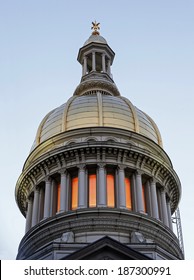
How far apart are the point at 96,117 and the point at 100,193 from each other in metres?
7.40

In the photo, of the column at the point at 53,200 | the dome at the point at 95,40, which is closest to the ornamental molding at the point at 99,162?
the column at the point at 53,200

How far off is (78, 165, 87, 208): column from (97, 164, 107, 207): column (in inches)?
35.7

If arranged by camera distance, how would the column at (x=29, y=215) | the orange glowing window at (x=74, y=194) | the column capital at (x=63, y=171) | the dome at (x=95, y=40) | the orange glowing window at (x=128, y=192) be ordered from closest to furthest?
the orange glowing window at (x=74, y=194), the orange glowing window at (x=128, y=192), the column capital at (x=63, y=171), the column at (x=29, y=215), the dome at (x=95, y=40)

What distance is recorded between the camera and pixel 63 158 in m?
38.4

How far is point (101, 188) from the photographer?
36125 mm

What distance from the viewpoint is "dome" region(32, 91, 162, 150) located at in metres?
41.2

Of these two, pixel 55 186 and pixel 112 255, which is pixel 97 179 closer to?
pixel 55 186

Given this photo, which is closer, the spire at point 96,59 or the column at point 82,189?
the column at point 82,189

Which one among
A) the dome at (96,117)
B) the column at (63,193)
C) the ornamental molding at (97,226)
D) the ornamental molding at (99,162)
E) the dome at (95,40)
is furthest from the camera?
the dome at (95,40)

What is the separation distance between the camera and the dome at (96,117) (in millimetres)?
41156

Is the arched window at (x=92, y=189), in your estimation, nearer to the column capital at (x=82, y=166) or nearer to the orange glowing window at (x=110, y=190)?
the column capital at (x=82, y=166)

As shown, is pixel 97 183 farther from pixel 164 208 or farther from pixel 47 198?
pixel 164 208

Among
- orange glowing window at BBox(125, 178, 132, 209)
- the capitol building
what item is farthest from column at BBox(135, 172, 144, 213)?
orange glowing window at BBox(125, 178, 132, 209)
